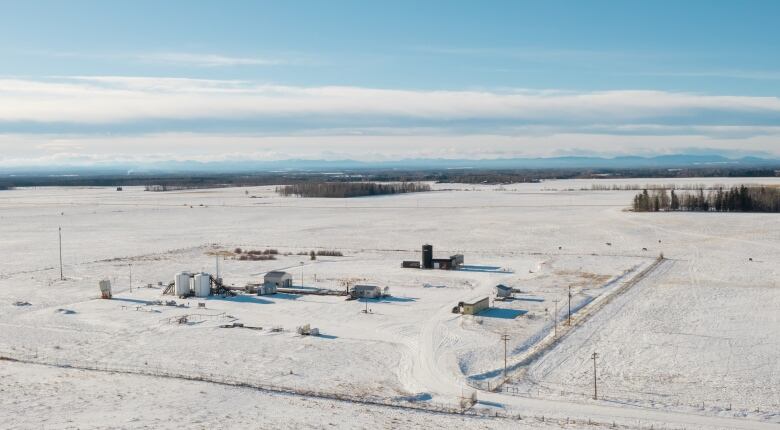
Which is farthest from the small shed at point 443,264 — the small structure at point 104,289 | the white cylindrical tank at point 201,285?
the small structure at point 104,289

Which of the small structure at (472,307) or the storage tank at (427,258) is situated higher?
the storage tank at (427,258)

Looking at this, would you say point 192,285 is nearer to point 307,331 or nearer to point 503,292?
point 307,331

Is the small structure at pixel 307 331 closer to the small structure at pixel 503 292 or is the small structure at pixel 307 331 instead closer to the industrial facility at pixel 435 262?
the small structure at pixel 503 292

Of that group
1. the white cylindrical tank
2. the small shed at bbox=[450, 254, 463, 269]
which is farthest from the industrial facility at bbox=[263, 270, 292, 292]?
the small shed at bbox=[450, 254, 463, 269]

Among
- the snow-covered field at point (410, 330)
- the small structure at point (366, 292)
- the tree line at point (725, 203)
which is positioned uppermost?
the tree line at point (725, 203)

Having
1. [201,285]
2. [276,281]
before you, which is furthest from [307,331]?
[201,285]

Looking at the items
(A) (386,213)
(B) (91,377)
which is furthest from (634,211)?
(B) (91,377)

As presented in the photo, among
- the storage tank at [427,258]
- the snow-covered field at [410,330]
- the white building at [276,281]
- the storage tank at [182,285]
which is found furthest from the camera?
the storage tank at [427,258]
